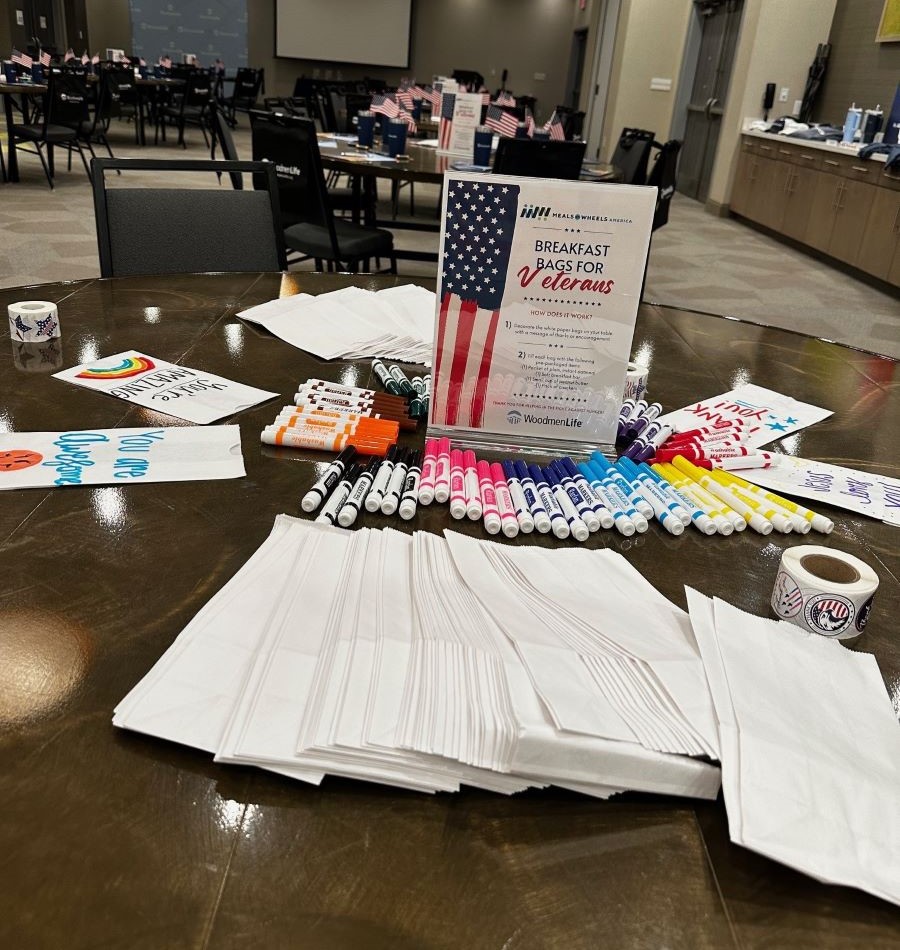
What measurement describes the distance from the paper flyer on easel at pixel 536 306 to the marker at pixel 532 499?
104mm

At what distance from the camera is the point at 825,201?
6.09 m

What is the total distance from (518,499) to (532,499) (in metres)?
0.02

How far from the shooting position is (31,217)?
5793 mm

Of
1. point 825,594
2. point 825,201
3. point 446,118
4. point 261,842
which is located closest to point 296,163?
point 446,118

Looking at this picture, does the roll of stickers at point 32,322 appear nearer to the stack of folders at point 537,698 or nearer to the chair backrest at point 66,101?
the stack of folders at point 537,698

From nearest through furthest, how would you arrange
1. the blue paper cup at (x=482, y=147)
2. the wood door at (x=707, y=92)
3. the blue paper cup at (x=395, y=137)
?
the blue paper cup at (x=395, y=137) < the blue paper cup at (x=482, y=147) < the wood door at (x=707, y=92)

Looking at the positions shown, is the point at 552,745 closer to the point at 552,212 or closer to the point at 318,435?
the point at 318,435

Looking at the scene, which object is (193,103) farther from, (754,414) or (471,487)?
(471,487)

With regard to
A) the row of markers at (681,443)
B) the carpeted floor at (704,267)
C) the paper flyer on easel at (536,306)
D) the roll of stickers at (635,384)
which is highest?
the paper flyer on easel at (536,306)

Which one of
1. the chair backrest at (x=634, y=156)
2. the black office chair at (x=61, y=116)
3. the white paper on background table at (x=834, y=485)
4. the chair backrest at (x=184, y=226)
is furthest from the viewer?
the black office chair at (x=61, y=116)

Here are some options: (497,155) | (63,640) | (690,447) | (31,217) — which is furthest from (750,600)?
(31,217)

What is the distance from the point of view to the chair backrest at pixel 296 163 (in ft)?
10.3

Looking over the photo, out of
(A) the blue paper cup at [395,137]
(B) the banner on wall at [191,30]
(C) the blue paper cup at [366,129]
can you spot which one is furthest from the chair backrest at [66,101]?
(B) the banner on wall at [191,30]

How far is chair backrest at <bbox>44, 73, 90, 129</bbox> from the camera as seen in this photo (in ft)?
20.7
